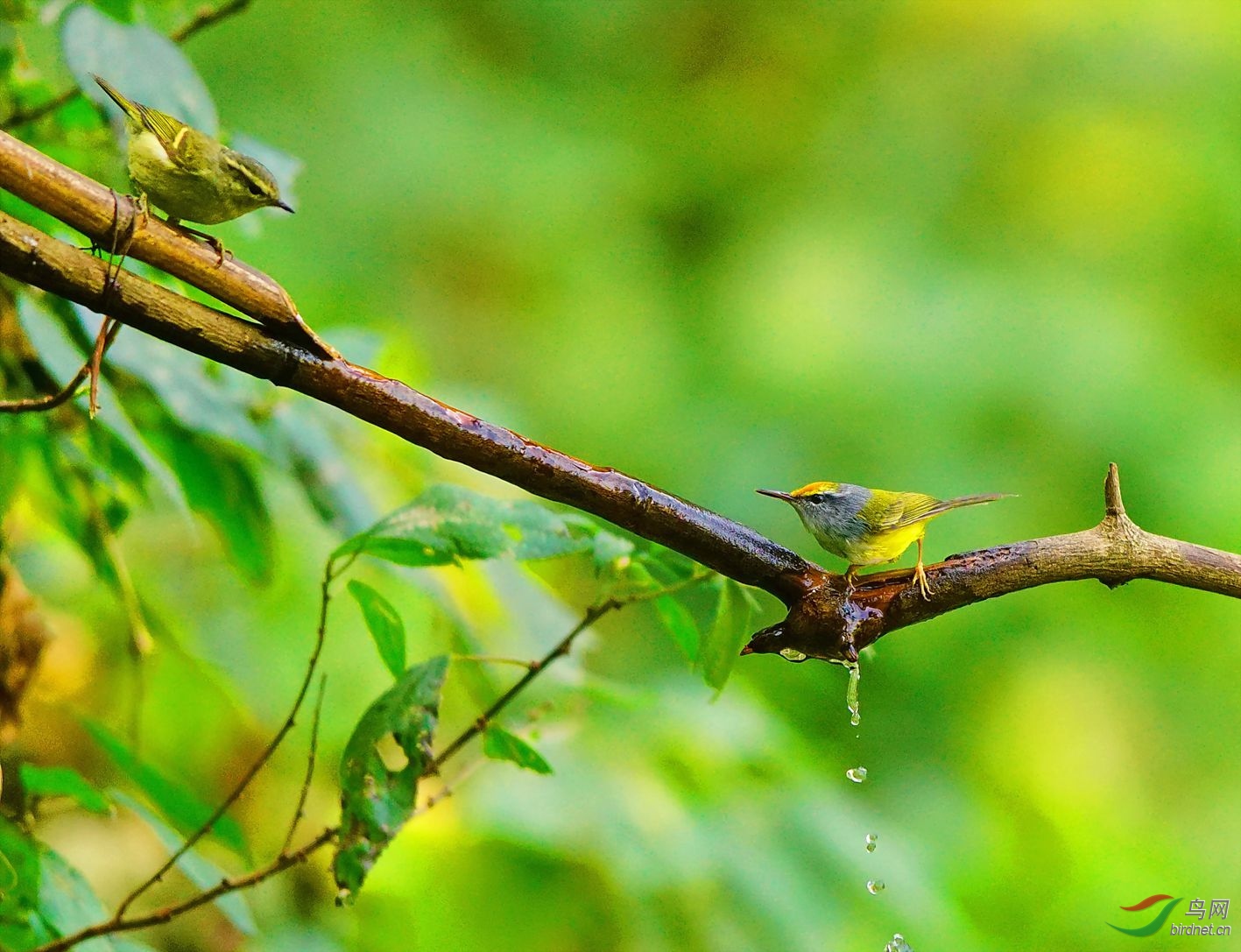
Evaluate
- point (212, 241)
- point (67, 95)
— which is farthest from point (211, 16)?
point (212, 241)

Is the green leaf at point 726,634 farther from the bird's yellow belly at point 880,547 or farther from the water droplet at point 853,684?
the bird's yellow belly at point 880,547

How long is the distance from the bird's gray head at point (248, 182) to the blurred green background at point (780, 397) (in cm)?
84

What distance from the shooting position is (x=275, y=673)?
2.90m

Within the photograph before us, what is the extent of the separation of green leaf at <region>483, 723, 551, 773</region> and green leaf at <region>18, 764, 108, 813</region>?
1.58 feet

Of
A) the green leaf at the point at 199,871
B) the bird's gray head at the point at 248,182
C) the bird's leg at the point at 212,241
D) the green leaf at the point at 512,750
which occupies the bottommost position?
the green leaf at the point at 199,871

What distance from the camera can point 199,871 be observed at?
1437 millimetres

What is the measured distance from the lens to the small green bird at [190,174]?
1143 millimetres

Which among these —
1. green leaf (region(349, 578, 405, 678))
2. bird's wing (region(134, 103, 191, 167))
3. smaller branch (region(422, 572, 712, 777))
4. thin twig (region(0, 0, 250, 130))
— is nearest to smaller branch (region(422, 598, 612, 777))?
smaller branch (region(422, 572, 712, 777))

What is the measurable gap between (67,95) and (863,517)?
3.80 ft

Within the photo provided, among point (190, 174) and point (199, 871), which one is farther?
point (199, 871)

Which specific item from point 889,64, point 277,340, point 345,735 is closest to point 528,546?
point 277,340

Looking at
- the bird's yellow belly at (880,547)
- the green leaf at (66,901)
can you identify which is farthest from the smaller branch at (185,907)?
the bird's yellow belly at (880,547)

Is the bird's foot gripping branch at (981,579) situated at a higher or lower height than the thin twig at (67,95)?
lower

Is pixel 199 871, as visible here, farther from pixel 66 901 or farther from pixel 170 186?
pixel 170 186
